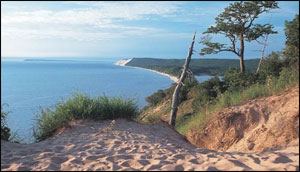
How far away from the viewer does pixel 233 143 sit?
793 centimetres

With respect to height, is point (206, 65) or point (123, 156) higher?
point (206, 65)

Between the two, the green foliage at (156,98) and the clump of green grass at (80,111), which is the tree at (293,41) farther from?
the green foliage at (156,98)

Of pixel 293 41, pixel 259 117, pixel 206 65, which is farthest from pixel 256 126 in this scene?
pixel 206 65

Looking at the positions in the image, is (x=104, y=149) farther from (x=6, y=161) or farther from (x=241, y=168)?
(x=241, y=168)

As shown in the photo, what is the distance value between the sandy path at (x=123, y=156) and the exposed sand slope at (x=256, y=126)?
94 centimetres

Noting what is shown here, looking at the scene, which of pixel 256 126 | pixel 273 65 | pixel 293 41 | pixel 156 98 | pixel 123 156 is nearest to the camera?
pixel 123 156

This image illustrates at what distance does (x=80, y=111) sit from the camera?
838 cm

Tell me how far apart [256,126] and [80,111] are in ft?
16.3

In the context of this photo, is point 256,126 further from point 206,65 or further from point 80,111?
point 206,65

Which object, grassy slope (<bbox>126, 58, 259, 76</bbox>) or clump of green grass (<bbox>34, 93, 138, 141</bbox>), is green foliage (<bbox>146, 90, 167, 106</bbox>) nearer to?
grassy slope (<bbox>126, 58, 259, 76</bbox>)

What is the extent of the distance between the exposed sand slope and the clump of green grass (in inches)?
94.1

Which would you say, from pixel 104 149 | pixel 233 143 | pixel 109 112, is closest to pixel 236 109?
pixel 233 143

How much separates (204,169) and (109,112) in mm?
4882

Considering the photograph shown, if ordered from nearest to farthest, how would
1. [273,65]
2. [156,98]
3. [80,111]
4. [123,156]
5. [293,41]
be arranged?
1. [123,156]
2. [80,111]
3. [293,41]
4. [273,65]
5. [156,98]
